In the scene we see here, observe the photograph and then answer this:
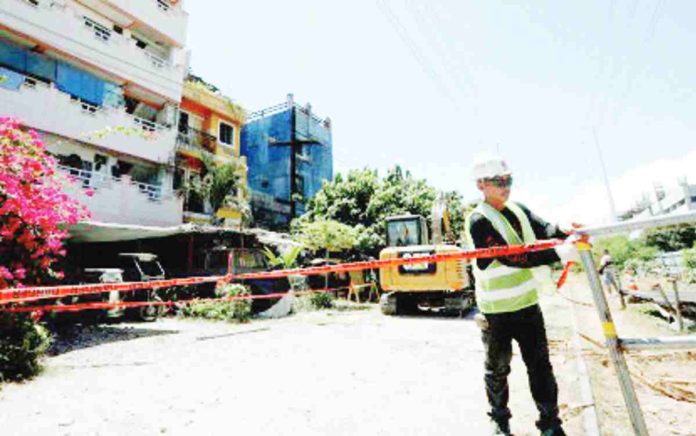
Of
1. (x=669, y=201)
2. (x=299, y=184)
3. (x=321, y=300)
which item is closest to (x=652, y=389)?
(x=321, y=300)

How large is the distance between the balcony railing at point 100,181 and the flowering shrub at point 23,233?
731cm

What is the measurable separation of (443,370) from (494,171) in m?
3.34

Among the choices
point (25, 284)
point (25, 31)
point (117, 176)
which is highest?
point (25, 31)

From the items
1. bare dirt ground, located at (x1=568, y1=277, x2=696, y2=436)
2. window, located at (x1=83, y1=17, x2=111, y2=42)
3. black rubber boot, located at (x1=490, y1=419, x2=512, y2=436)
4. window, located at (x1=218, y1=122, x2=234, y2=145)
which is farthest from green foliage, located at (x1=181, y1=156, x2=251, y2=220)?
black rubber boot, located at (x1=490, y1=419, x2=512, y2=436)

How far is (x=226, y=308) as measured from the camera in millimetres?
11023

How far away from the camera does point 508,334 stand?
279 centimetres

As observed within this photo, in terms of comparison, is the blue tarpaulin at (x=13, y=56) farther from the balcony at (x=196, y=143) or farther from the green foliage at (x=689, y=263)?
the green foliage at (x=689, y=263)

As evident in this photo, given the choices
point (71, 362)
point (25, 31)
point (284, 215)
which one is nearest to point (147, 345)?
point (71, 362)

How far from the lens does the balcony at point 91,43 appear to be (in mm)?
12876

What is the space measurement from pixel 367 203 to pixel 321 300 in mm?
8394

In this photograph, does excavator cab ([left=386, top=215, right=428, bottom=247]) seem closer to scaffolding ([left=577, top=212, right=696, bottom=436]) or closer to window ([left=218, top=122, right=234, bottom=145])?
scaffolding ([left=577, top=212, right=696, bottom=436])

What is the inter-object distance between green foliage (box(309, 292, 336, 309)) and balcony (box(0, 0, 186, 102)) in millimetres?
10747

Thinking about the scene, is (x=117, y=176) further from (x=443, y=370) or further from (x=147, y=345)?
(x=443, y=370)

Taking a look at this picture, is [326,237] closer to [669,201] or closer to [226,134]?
[226,134]
